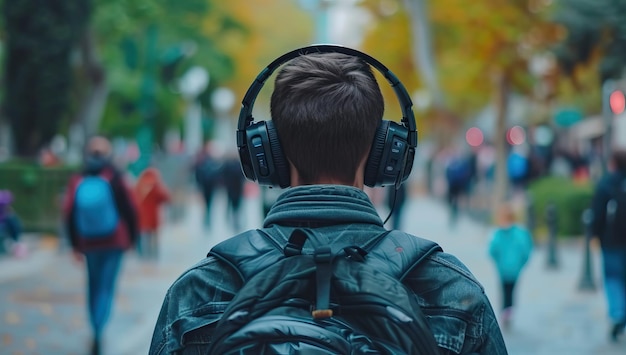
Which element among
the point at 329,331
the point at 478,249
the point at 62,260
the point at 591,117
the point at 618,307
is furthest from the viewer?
the point at 591,117

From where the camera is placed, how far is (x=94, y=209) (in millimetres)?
8203

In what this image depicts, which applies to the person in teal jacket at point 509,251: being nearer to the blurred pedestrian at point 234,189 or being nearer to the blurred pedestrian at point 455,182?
the blurred pedestrian at point 234,189

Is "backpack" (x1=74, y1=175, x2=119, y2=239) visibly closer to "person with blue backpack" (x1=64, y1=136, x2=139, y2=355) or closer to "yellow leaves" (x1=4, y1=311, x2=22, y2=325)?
"person with blue backpack" (x1=64, y1=136, x2=139, y2=355)

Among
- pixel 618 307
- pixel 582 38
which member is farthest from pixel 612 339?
pixel 582 38

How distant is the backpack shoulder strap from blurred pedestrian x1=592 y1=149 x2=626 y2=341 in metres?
8.00

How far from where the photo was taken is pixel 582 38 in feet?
47.0

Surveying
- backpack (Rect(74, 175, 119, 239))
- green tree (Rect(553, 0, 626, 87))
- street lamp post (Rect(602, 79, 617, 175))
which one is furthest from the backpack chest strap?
street lamp post (Rect(602, 79, 617, 175))

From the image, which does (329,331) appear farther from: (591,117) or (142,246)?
(591,117)

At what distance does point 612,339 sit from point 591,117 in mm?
52297

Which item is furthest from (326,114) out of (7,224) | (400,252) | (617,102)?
(7,224)

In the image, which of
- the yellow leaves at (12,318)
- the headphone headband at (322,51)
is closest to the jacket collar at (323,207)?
the headphone headband at (322,51)

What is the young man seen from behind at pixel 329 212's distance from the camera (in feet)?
6.26

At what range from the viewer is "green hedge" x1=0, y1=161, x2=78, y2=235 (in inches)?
771

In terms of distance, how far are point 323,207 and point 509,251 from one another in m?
8.15
